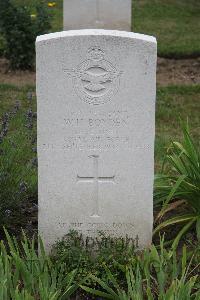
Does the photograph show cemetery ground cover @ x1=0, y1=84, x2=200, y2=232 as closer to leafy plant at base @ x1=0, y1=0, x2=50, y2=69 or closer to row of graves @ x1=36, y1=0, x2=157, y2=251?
row of graves @ x1=36, y1=0, x2=157, y2=251

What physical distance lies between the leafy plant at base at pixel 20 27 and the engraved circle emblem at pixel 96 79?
5.17 meters

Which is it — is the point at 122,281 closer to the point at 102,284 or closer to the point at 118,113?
the point at 102,284

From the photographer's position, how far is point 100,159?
14.1ft

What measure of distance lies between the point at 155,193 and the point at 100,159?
817 millimetres

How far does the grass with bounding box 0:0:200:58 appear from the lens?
1044cm

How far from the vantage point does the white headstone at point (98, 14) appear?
9273 millimetres

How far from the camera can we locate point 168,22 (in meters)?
12.4

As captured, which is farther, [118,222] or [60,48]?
[118,222]

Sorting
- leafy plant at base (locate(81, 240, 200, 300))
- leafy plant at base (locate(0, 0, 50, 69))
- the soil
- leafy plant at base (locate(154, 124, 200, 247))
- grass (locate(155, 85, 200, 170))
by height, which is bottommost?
leafy plant at base (locate(81, 240, 200, 300))

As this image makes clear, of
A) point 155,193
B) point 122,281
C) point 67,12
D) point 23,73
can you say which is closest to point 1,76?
point 23,73

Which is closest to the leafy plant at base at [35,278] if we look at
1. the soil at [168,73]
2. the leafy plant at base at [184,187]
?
the leafy plant at base at [184,187]

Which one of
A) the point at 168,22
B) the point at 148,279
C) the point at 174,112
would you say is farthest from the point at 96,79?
the point at 168,22

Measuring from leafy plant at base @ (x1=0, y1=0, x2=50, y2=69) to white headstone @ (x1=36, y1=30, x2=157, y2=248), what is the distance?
515 cm

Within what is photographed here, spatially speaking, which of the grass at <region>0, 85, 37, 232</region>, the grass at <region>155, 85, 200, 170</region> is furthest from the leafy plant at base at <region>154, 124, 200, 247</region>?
the grass at <region>155, 85, 200, 170</region>
